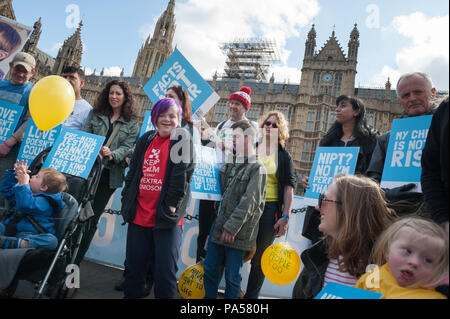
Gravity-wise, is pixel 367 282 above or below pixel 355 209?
below

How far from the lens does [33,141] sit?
9.48 feet

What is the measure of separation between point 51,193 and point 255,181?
1.61 metres

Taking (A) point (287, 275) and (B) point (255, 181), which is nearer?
(A) point (287, 275)

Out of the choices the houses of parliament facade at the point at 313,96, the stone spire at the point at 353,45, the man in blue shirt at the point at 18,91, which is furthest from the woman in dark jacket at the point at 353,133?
the stone spire at the point at 353,45

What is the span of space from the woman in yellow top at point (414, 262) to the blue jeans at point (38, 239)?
2024 mm

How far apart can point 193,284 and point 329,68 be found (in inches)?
1009

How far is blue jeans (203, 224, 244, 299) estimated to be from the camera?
2.20 metres

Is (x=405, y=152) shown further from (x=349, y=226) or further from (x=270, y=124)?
(x=270, y=124)

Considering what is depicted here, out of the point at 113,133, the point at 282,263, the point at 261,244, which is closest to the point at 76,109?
the point at 113,133

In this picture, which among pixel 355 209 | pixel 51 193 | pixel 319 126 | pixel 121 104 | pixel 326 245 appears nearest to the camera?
pixel 355 209

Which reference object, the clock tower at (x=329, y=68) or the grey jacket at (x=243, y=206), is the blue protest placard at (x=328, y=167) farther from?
the clock tower at (x=329, y=68)

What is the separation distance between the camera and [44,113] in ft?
8.45
